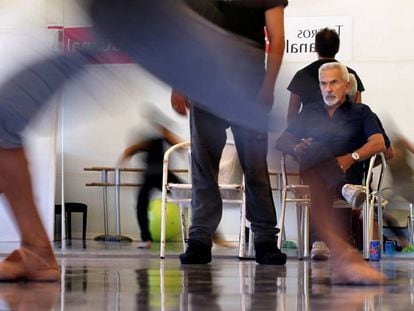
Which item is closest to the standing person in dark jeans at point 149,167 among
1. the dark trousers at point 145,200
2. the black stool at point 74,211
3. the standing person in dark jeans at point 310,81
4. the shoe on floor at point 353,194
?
the dark trousers at point 145,200

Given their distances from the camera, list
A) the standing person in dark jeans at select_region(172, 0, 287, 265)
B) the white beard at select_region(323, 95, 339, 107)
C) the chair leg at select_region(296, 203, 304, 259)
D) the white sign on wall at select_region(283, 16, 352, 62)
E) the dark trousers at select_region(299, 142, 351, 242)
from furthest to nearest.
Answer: the white sign on wall at select_region(283, 16, 352, 62)
the chair leg at select_region(296, 203, 304, 259)
the standing person in dark jeans at select_region(172, 0, 287, 265)
the white beard at select_region(323, 95, 339, 107)
the dark trousers at select_region(299, 142, 351, 242)

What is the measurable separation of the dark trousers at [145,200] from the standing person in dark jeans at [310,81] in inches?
98.6

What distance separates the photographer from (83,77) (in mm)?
2043

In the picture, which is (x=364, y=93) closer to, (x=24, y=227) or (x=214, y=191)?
(x=214, y=191)

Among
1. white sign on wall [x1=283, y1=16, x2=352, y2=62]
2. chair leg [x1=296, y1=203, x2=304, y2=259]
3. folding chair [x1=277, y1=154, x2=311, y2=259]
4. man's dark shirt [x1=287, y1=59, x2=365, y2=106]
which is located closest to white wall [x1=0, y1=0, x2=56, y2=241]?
man's dark shirt [x1=287, y1=59, x2=365, y2=106]

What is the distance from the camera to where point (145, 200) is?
7523 millimetres

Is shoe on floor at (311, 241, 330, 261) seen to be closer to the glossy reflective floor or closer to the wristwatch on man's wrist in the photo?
the wristwatch on man's wrist

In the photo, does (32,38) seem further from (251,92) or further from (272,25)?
(251,92)

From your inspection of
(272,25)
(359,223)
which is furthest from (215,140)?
(359,223)

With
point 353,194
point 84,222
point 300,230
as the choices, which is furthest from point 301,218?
point 84,222

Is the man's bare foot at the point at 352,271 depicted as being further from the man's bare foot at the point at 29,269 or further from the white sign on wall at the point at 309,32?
the white sign on wall at the point at 309,32

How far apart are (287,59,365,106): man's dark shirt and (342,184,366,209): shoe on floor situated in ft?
0.96

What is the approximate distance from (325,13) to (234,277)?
13.3ft

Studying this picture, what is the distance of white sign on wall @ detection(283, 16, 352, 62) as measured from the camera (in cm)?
696
